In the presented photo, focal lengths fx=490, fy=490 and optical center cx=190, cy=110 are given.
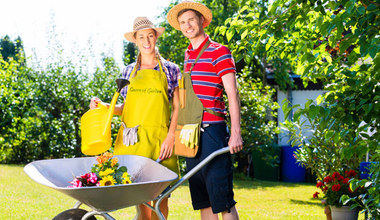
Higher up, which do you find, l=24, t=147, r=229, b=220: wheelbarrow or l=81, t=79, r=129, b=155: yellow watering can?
l=81, t=79, r=129, b=155: yellow watering can

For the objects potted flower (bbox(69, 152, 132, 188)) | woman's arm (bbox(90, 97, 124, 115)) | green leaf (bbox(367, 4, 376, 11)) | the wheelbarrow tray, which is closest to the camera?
the wheelbarrow tray

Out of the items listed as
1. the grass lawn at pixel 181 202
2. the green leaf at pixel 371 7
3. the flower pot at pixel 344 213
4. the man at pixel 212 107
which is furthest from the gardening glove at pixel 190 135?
the grass lawn at pixel 181 202

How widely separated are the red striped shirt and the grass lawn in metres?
2.81

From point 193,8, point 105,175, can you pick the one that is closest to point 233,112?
point 193,8

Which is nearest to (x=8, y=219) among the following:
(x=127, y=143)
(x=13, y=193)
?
(x=13, y=193)

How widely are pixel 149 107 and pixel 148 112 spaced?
0.03m

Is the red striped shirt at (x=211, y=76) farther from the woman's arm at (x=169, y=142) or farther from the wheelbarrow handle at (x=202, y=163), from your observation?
the woman's arm at (x=169, y=142)

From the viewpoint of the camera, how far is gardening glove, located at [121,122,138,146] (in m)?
3.06

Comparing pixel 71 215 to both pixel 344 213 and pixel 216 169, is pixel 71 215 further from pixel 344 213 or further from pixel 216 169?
pixel 344 213

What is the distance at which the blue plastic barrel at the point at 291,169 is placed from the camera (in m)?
10.2

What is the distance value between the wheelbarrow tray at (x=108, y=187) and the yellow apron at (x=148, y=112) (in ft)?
0.61

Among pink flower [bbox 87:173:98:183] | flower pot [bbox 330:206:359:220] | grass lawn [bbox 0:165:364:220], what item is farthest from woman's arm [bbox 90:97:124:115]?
flower pot [bbox 330:206:359:220]

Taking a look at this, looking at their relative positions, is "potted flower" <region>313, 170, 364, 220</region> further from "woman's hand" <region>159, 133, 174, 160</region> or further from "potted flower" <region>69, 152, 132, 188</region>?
"potted flower" <region>69, 152, 132, 188</region>

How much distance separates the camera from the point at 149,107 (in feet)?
10.1
